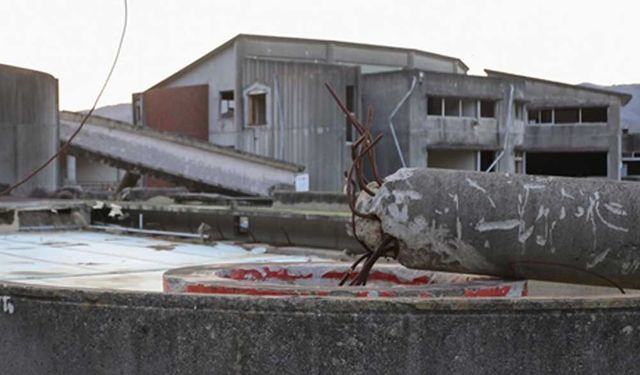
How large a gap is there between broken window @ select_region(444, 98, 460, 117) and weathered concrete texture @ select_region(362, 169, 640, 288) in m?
37.2

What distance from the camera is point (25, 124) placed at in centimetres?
2298

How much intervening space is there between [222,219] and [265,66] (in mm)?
25966

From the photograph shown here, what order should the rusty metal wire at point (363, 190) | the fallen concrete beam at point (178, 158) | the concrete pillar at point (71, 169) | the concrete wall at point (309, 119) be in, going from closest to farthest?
the rusty metal wire at point (363, 190), the fallen concrete beam at point (178, 158), the concrete wall at point (309, 119), the concrete pillar at point (71, 169)

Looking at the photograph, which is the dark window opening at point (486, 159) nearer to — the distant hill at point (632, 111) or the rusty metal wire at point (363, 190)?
the distant hill at point (632, 111)

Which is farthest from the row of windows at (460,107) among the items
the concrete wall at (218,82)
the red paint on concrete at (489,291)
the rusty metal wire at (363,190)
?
the red paint on concrete at (489,291)

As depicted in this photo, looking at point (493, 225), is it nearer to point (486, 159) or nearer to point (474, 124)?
point (474, 124)

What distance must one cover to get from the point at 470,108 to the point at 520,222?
3859cm

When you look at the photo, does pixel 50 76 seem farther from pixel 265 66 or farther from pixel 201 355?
pixel 201 355

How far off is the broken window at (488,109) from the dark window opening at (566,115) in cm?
636

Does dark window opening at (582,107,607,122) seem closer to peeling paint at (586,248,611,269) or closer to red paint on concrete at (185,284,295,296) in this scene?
peeling paint at (586,248,611,269)

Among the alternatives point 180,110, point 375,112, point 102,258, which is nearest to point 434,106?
point 375,112

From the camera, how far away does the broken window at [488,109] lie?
4384 cm

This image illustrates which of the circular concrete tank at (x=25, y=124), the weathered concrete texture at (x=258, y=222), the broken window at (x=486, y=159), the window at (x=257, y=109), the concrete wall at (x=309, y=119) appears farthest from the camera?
the broken window at (x=486, y=159)

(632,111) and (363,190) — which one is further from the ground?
(632,111)
